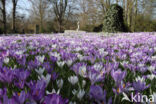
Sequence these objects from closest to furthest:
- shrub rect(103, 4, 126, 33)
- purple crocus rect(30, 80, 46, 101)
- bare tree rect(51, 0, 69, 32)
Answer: purple crocus rect(30, 80, 46, 101)
shrub rect(103, 4, 126, 33)
bare tree rect(51, 0, 69, 32)

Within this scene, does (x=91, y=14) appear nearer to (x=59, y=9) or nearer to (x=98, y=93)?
(x=59, y=9)

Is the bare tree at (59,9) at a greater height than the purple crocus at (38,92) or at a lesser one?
greater

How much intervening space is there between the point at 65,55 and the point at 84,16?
3711cm

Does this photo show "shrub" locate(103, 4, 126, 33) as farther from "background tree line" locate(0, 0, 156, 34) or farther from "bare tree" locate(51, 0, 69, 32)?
"bare tree" locate(51, 0, 69, 32)

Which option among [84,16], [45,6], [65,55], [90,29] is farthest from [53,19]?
[65,55]

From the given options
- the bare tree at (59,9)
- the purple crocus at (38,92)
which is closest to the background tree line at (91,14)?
the bare tree at (59,9)

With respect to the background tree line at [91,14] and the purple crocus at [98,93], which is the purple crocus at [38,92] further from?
the background tree line at [91,14]

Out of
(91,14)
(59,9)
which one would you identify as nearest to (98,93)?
(59,9)

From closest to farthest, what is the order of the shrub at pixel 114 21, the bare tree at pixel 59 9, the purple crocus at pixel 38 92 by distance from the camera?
the purple crocus at pixel 38 92
the shrub at pixel 114 21
the bare tree at pixel 59 9

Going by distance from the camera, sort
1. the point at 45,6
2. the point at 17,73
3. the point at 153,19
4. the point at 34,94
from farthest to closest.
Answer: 1. the point at 45,6
2. the point at 153,19
3. the point at 17,73
4. the point at 34,94

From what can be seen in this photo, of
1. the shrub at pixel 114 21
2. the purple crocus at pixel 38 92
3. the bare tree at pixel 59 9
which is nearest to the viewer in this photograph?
the purple crocus at pixel 38 92

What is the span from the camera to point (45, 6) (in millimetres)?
34594

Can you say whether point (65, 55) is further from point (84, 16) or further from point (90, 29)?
point (84, 16)

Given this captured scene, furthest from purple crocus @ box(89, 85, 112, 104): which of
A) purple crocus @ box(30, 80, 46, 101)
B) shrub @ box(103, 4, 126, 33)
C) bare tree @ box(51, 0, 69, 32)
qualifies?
bare tree @ box(51, 0, 69, 32)
